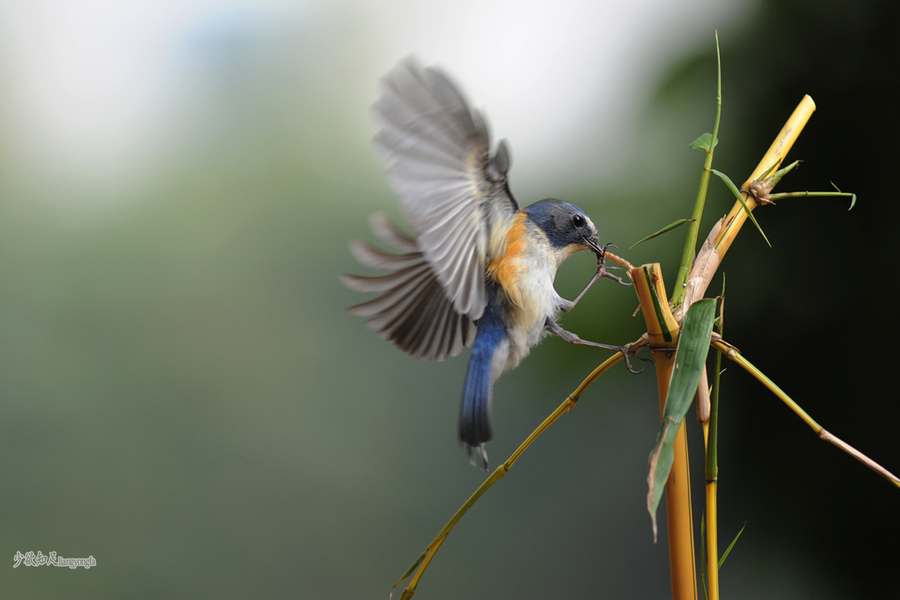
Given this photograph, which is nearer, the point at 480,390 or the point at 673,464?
the point at 673,464

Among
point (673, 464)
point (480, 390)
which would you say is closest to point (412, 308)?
point (480, 390)

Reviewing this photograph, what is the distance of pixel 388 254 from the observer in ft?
1.41

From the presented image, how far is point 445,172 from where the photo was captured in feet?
1.08

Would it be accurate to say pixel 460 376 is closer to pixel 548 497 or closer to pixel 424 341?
pixel 548 497

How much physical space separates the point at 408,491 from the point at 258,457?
29 centimetres

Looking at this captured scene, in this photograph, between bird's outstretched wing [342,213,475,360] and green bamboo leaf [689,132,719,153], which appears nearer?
green bamboo leaf [689,132,719,153]

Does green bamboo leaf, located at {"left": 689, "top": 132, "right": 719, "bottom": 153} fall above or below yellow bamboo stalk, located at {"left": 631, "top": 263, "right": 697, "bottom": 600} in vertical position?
above

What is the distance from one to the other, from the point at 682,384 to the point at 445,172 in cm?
17

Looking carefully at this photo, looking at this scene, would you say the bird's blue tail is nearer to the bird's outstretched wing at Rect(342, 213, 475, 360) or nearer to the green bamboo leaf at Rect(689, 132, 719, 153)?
the bird's outstretched wing at Rect(342, 213, 475, 360)

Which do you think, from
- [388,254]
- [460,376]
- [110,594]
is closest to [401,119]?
[388,254]

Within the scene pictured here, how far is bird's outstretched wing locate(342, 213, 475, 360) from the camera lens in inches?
17.0

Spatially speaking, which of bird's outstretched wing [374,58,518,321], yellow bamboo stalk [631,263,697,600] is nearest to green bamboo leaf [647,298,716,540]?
yellow bamboo stalk [631,263,697,600]

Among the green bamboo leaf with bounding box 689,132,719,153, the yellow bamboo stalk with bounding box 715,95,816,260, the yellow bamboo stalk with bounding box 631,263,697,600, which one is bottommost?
the yellow bamboo stalk with bounding box 631,263,697,600

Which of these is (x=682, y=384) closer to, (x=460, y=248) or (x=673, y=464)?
(x=673, y=464)
